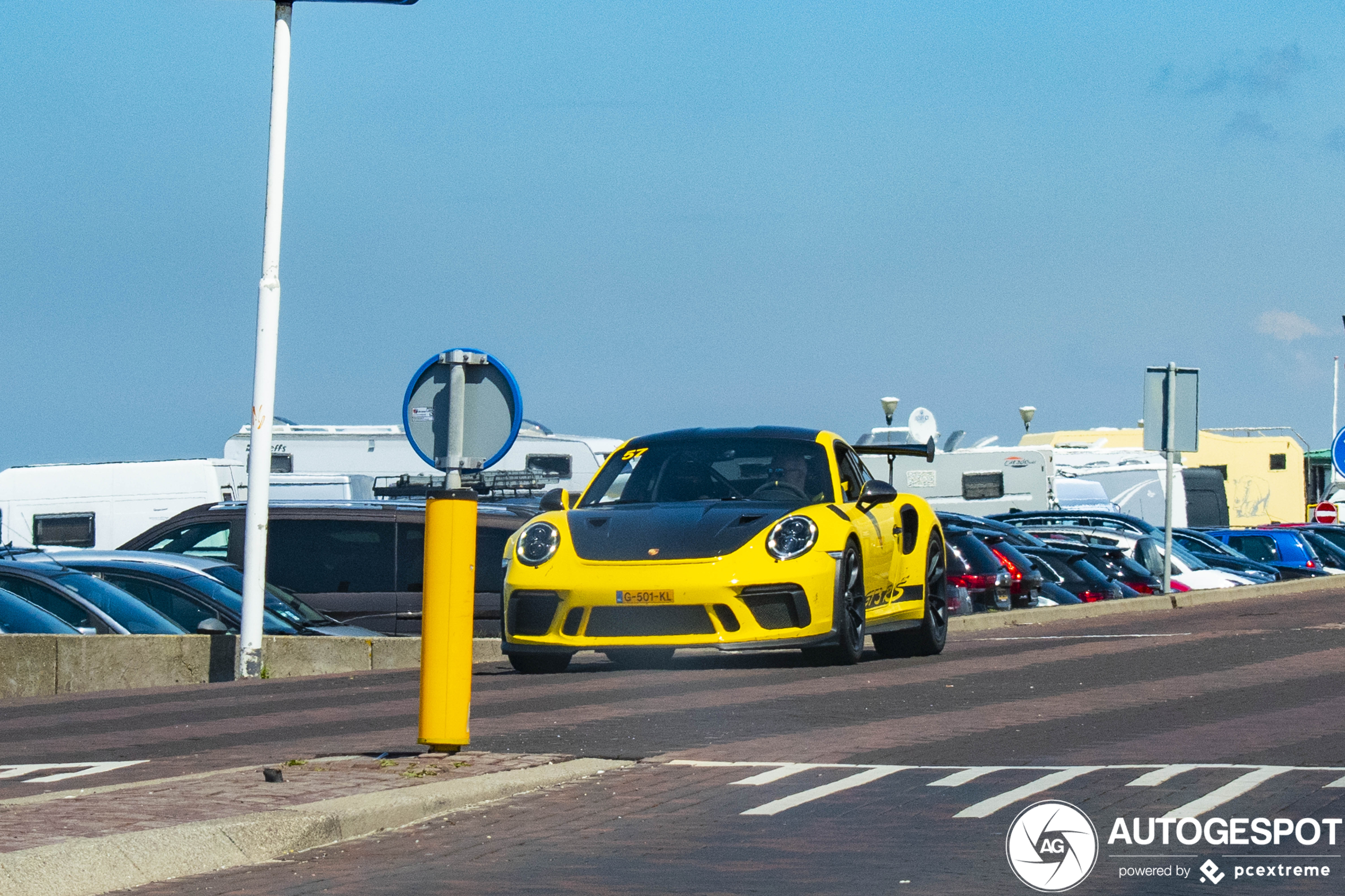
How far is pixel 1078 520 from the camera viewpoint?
34406 millimetres

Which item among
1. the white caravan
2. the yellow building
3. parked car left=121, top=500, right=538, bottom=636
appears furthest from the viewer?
the yellow building

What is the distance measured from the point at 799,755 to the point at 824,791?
1075 mm

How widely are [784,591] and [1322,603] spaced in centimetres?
1670

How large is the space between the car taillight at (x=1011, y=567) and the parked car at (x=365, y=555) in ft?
23.9

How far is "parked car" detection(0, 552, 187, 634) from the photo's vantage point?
48.2 ft

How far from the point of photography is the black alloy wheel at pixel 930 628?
1450 cm

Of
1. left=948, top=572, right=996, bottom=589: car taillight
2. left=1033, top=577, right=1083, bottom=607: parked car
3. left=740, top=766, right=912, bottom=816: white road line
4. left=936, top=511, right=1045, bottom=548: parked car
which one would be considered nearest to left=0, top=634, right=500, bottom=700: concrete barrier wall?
left=740, top=766, right=912, bottom=816: white road line

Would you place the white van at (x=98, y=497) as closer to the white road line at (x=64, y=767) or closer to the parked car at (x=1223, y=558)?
the parked car at (x=1223, y=558)

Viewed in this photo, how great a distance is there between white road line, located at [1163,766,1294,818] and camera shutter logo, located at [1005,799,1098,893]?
370 millimetres

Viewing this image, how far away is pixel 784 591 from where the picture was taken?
12.3 meters

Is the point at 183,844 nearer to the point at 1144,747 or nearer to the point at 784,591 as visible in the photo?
the point at 1144,747

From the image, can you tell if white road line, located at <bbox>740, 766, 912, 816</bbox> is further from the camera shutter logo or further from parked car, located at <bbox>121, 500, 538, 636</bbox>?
parked car, located at <bbox>121, 500, 538, 636</bbox>

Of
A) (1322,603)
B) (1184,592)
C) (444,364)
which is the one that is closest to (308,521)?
(444,364)

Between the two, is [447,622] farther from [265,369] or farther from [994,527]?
[994,527]
